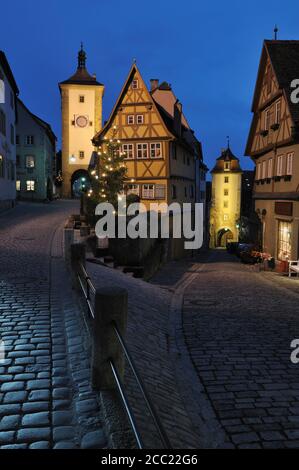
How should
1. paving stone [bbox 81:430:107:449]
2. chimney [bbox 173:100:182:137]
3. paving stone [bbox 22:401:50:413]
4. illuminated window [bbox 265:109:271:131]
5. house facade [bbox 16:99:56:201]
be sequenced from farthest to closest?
house facade [bbox 16:99:56:201]
chimney [bbox 173:100:182:137]
illuminated window [bbox 265:109:271:131]
paving stone [bbox 22:401:50:413]
paving stone [bbox 81:430:107:449]

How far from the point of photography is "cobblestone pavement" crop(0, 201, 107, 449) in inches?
170

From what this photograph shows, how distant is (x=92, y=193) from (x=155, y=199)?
26.0ft

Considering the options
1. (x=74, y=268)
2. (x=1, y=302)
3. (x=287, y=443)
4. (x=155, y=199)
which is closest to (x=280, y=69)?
(x=155, y=199)

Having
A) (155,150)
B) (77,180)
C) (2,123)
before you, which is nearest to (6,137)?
(2,123)

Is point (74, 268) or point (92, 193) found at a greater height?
point (92, 193)

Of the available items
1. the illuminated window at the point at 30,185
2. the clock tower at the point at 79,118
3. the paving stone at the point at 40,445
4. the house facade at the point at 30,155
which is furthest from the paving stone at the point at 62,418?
the clock tower at the point at 79,118

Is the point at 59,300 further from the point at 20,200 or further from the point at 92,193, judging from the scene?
the point at 20,200

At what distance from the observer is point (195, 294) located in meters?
14.8

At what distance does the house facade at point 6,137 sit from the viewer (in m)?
30.0

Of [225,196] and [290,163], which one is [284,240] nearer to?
[290,163]

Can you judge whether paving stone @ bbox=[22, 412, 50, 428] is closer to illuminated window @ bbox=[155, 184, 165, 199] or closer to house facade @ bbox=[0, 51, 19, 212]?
house facade @ bbox=[0, 51, 19, 212]

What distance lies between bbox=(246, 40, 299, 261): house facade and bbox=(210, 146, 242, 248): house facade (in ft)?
118

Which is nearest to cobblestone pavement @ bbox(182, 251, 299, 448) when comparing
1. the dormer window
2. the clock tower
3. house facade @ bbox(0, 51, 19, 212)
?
the dormer window
